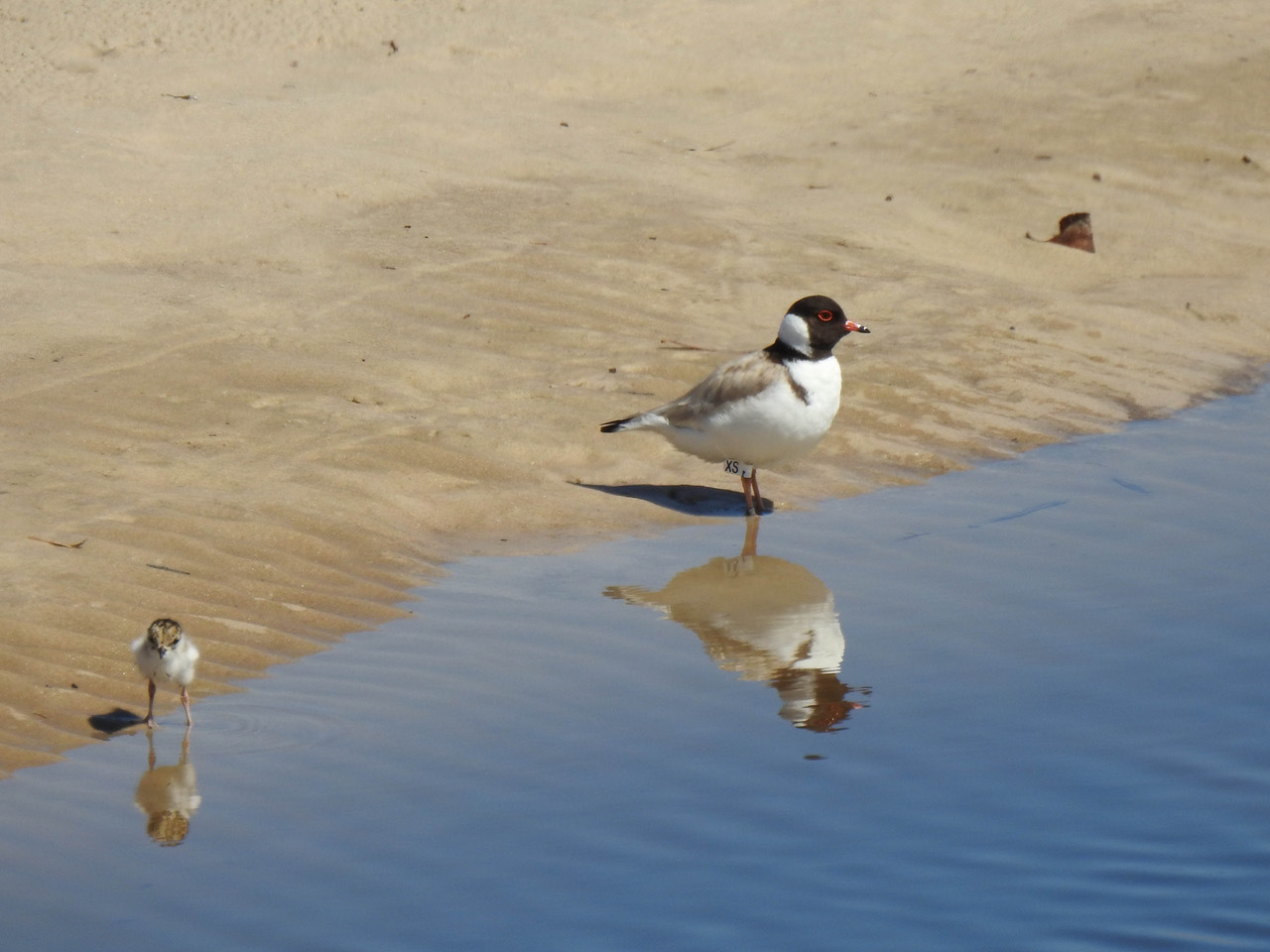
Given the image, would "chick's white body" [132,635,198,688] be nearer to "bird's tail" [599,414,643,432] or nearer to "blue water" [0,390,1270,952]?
"blue water" [0,390,1270,952]

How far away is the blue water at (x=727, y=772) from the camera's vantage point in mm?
4484

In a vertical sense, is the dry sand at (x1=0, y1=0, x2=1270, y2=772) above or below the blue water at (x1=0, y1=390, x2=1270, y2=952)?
above

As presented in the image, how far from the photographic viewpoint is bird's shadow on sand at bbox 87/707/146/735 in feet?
18.9

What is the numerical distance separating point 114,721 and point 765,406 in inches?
144

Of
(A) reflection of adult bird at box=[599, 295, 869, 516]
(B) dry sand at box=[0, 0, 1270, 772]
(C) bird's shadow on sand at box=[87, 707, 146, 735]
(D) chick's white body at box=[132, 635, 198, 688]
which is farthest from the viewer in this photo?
(A) reflection of adult bird at box=[599, 295, 869, 516]

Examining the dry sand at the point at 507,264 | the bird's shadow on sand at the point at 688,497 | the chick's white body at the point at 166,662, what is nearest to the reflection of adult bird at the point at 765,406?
the bird's shadow on sand at the point at 688,497

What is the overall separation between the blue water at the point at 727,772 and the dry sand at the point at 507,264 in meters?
0.61

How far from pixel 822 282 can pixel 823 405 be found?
3.30 m

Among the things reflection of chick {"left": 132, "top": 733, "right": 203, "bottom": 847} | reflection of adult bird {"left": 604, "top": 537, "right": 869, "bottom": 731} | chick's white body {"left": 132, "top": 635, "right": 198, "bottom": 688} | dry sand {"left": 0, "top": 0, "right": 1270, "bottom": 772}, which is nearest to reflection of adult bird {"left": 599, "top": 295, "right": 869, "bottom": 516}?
dry sand {"left": 0, "top": 0, "right": 1270, "bottom": 772}

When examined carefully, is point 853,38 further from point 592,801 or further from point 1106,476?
→ point 592,801

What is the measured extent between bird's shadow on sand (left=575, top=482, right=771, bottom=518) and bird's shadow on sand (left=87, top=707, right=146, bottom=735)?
3.25 meters

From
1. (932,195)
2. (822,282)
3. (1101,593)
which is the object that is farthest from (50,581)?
(932,195)

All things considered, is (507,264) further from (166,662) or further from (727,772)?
(727,772)

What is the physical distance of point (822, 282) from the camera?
37.9 ft
